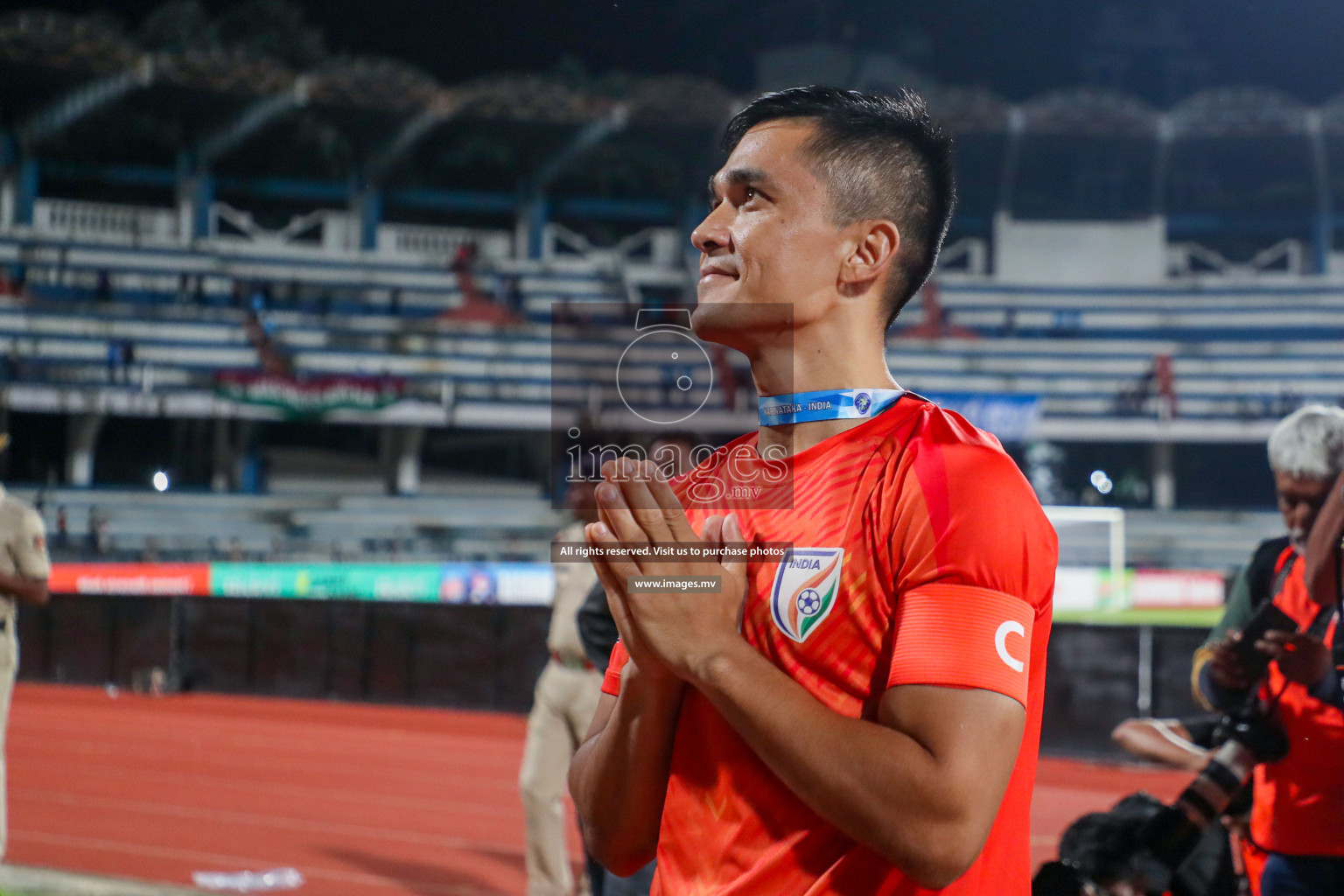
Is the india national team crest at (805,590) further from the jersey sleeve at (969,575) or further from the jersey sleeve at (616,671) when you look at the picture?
the jersey sleeve at (616,671)

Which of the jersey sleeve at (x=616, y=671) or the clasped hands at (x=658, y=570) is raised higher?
the clasped hands at (x=658, y=570)

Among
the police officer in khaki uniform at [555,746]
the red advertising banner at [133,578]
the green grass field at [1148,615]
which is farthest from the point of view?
the red advertising banner at [133,578]

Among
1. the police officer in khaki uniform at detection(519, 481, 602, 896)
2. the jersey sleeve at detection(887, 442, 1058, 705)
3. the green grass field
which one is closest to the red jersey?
the jersey sleeve at detection(887, 442, 1058, 705)

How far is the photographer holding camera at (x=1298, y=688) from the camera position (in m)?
2.86

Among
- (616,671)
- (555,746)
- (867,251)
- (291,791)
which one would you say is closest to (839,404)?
(867,251)

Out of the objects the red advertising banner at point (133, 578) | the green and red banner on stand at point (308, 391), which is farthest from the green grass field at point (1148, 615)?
the green and red banner on stand at point (308, 391)

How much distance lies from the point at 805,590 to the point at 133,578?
17440 mm

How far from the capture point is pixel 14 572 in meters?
5.58

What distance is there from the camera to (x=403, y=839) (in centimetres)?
843

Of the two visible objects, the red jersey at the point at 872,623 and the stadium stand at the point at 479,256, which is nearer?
the red jersey at the point at 872,623

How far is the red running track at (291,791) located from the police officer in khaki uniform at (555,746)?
151 centimetres

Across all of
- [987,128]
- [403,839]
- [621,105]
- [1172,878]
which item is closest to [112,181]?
[621,105]

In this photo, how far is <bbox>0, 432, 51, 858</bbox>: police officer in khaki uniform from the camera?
5.55 metres

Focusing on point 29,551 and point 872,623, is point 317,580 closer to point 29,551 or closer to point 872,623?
point 29,551
